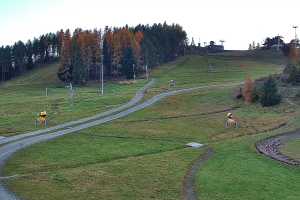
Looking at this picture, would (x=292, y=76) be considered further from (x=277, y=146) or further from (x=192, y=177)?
(x=192, y=177)

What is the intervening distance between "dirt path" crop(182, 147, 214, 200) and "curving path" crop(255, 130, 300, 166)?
645 centimetres

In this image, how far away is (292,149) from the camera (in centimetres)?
6112

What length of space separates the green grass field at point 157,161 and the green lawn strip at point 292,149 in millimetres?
3998

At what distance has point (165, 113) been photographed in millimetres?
88938

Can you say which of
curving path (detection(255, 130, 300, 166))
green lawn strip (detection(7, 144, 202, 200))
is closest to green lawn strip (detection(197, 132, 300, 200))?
curving path (detection(255, 130, 300, 166))

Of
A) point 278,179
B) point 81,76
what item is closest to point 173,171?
point 278,179

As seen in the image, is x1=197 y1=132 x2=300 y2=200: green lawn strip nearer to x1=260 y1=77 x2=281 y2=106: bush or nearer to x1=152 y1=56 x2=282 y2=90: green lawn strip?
x1=260 y1=77 x2=281 y2=106: bush

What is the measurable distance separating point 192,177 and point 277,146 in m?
20.0

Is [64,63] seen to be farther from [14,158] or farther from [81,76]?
[14,158]

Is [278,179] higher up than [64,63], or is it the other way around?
[64,63]

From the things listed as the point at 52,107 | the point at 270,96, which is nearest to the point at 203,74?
the point at 270,96

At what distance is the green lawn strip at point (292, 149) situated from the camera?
58.1 m

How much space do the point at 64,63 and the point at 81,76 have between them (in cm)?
1216

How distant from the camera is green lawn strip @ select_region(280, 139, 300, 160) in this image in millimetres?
58094
